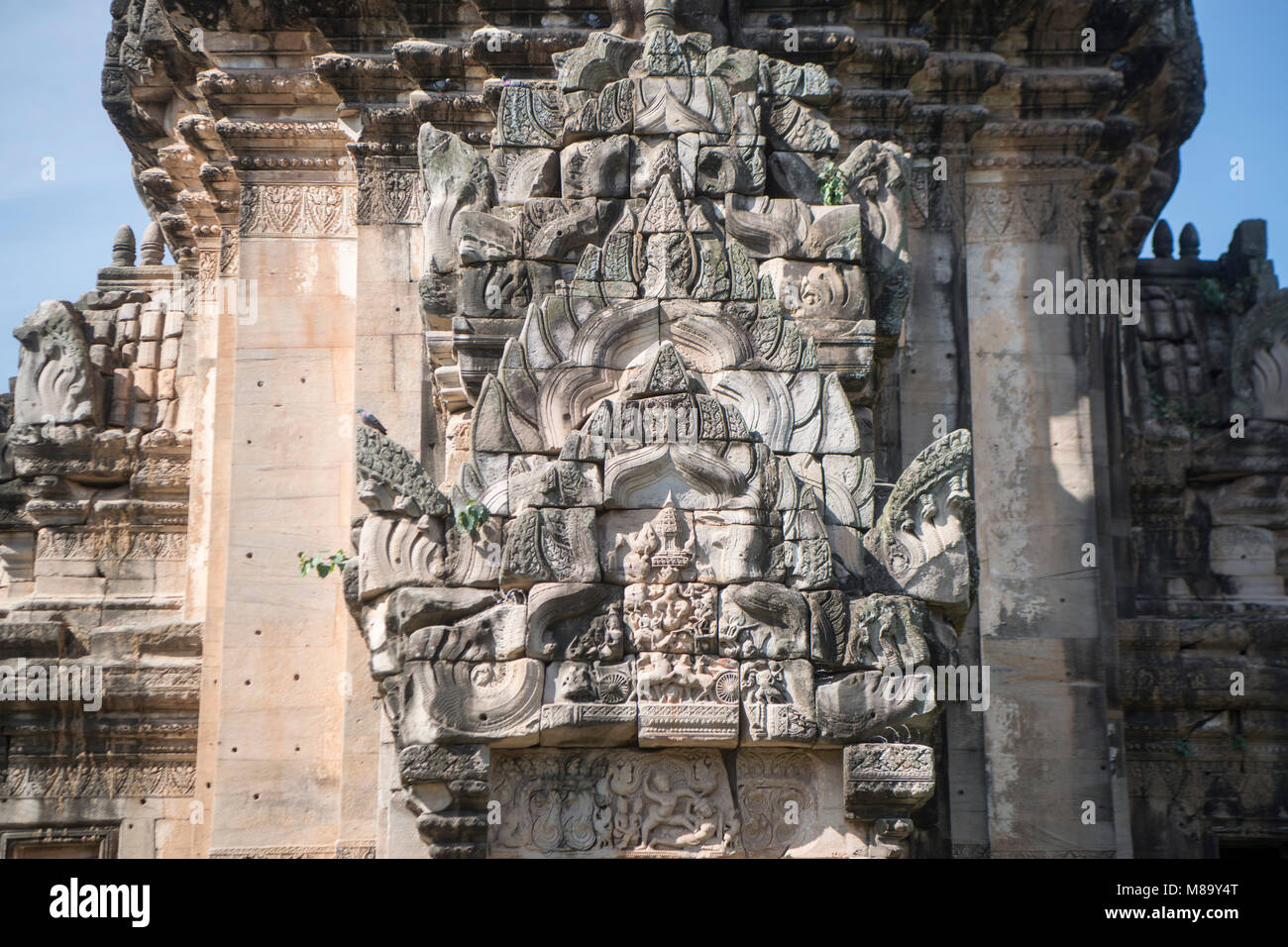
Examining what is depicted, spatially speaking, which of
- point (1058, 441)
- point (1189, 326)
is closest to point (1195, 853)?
point (1058, 441)

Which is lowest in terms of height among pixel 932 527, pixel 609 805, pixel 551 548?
pixel 609 805

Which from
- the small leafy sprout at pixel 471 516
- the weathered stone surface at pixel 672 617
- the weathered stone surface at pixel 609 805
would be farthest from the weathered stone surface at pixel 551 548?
the weathered stone surface at pixel 609 805

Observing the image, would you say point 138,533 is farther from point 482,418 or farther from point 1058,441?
point 1058,441

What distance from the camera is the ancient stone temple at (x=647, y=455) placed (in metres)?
9.78

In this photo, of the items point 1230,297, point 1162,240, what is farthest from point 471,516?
point 1162,240

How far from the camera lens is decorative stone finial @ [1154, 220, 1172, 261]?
682 inches

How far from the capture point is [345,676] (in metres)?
13.3

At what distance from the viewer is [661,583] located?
9797 mm

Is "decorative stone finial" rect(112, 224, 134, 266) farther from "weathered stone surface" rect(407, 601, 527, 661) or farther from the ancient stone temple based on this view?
"weathered stone surface" rect(407, 601, 527, 661)

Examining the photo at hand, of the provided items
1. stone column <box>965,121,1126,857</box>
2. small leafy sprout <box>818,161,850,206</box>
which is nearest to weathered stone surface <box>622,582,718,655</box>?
small leafy sprout <box>818,161,850,206</box>

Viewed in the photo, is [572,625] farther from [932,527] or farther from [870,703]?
[932,527]

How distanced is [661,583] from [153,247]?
9.43m

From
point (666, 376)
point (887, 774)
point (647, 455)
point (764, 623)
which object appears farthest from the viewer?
point (666, 376)

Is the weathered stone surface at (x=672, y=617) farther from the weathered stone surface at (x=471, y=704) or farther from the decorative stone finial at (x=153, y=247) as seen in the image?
the decorative stone finial at (x=153, y=247)
